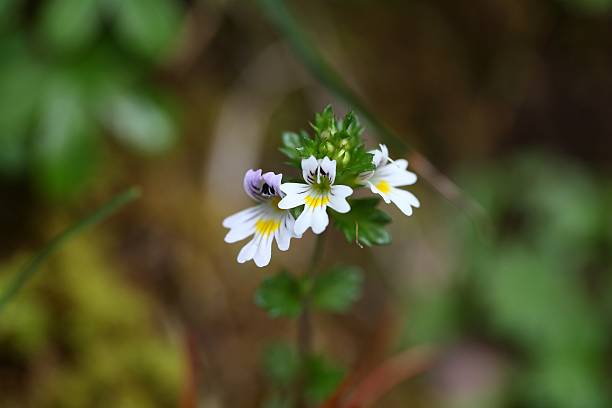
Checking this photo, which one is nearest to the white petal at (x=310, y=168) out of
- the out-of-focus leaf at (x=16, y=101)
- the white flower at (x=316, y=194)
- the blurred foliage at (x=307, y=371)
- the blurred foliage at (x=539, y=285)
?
the white flower at (x=316, y=194)

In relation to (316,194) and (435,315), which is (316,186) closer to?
(316,194)

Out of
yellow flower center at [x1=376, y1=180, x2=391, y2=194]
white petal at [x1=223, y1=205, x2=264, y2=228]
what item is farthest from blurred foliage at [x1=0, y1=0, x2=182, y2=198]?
yellow flower center at [x1=376, y1=180, x2=391, y2=194]

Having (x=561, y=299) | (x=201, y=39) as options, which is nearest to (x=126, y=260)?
(x=201, y=39)

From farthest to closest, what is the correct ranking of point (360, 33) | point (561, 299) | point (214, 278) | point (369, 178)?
point (360, 33) < point (561, 299) < point (214, 278) < point (369, 178)

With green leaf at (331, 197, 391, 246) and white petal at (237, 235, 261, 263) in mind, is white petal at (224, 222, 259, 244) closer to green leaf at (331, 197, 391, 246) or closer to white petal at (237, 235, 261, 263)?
white petal at (237, 235, 261, 263)

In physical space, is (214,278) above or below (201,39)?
below

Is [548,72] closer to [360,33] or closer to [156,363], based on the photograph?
[360,33]

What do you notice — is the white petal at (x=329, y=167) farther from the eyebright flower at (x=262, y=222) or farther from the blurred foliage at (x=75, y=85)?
the blurred foliage at (x=75, y=85)
